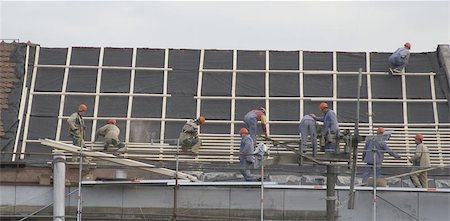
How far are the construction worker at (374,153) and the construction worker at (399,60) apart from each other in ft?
16.0

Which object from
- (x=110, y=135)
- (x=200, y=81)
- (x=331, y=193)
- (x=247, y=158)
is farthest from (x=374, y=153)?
(x=200, y=81)

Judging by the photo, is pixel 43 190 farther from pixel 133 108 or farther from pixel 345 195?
pixel 345 195

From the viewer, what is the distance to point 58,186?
17141 mm

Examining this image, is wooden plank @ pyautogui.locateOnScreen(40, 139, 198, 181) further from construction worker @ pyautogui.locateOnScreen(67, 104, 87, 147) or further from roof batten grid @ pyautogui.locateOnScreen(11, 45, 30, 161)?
roof batten grid @ pyautogui.locateOnScreen(11, 45, 30, 161)

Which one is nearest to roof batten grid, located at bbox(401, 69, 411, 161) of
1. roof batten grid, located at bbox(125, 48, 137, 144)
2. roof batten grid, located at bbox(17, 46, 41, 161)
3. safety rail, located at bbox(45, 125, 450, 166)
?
safety rail, located at bbox(45, 125, 450, 166)

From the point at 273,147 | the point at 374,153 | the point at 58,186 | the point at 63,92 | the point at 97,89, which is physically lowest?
the point at 58,186

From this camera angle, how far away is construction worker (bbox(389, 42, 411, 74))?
22906mm

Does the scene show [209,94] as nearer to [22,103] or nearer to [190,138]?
[190,138]

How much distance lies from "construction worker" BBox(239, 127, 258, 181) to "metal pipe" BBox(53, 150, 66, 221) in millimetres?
3780

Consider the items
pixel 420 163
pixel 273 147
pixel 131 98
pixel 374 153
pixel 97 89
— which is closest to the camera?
pixel 374 153

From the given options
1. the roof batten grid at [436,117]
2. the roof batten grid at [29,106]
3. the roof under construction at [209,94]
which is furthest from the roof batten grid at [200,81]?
the roof batten grid at [436,117]

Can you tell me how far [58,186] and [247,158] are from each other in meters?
4.08

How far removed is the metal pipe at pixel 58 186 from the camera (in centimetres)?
1711

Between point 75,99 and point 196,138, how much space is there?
4.62 meters
